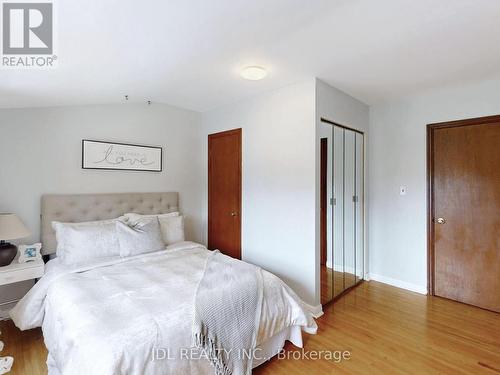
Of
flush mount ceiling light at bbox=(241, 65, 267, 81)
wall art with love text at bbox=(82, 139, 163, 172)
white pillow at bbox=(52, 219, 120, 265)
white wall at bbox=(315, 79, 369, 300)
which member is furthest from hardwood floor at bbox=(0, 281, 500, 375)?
flush mount ceiling light at bbox=(241, 65, 267, 81)

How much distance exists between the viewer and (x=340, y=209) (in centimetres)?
317

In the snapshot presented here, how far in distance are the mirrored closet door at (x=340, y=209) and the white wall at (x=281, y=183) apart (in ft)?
0.82

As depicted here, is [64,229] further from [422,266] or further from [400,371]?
[422,266]

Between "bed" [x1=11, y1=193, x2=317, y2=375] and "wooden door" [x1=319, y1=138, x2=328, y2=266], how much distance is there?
62cm

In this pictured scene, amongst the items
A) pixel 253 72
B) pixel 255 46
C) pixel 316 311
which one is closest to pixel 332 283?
pixel 316 311

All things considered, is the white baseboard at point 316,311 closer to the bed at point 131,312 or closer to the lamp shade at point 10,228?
the bed at point 131,312

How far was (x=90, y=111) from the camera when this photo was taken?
2.94 meters

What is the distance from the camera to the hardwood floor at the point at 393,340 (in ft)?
6.27

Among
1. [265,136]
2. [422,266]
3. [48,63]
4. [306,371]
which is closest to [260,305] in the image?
[306,371]

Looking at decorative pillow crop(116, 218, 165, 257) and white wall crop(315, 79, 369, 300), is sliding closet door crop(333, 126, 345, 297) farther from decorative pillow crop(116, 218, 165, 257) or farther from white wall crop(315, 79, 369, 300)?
decorative pillow crop(116, 218, 165, 257)

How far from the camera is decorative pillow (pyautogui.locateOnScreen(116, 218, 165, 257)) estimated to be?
8.39ft

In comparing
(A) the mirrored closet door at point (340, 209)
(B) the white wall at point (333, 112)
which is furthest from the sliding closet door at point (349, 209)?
Result: (B) the white wall at point (333, 112)

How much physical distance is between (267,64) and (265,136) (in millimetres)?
908

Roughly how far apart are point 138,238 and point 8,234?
991 mm
